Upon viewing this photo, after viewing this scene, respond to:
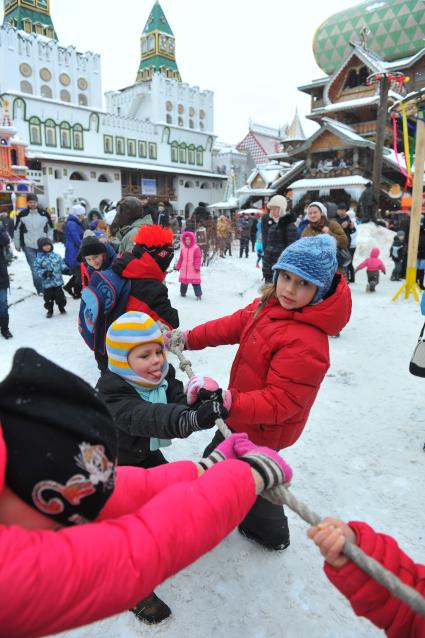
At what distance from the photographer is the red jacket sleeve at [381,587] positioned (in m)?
1.07

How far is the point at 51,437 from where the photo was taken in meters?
0.85

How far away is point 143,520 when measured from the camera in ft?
3.07

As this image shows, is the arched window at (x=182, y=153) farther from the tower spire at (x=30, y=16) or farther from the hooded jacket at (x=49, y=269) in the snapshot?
the hooded jacket at (x=49, y=269)

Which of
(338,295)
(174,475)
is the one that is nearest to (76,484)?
(174,475)

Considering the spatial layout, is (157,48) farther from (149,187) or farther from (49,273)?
(49,273)

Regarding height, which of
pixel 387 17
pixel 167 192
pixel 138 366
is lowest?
pixel 138 366

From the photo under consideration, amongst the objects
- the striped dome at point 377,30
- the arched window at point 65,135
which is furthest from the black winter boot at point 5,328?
the striped dome at point 377,30

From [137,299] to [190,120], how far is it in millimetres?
37639

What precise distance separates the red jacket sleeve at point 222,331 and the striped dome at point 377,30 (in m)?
30.8

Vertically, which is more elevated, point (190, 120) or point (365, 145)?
point (190, 120)

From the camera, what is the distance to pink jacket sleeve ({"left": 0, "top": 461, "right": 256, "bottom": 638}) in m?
0.74

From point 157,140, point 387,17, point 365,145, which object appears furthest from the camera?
point 157,140

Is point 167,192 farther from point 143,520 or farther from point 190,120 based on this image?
point 143,520

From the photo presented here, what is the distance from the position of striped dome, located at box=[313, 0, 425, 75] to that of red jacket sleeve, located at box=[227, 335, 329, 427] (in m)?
31.2
